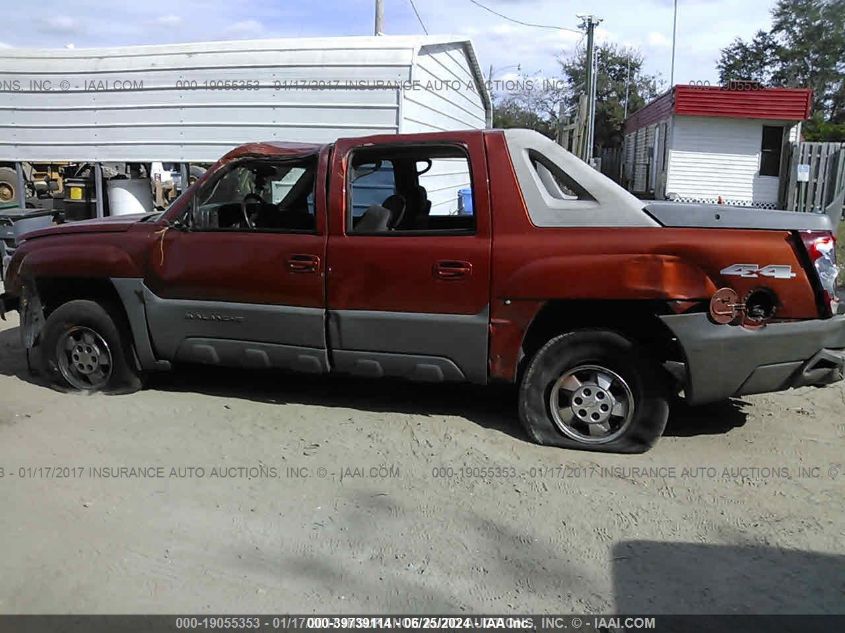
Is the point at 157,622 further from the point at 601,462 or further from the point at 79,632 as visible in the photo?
the point at 601,462

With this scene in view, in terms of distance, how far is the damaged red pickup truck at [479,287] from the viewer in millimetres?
4242

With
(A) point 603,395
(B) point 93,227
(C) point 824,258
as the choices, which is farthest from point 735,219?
(B) point 93,227

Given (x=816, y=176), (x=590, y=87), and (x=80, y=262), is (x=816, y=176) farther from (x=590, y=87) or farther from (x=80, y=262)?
(x=80, y=262)

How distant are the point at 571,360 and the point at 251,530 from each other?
2.08 metres

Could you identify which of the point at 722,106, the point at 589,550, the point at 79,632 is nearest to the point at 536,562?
the point at 589,550

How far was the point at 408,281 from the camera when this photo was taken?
466 centimetres

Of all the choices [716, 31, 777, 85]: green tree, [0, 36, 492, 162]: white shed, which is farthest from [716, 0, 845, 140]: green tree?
[0, 36, 492, 162]: white shed

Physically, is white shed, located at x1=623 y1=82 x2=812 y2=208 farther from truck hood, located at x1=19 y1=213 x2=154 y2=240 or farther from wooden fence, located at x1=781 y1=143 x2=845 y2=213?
truck hood, located at x1=19 y1=213 x2=154 y2=240

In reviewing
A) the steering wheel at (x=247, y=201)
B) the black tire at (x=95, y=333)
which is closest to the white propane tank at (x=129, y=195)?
the black tire at (x=95, y=333)

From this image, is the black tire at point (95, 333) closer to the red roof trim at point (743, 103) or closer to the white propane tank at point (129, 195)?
the white propane tank at point (129, 195)

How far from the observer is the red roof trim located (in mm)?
20500

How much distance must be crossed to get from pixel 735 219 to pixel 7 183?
12.5 meters

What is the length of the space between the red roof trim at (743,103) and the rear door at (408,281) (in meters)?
18.1

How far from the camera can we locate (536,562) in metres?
3.41
